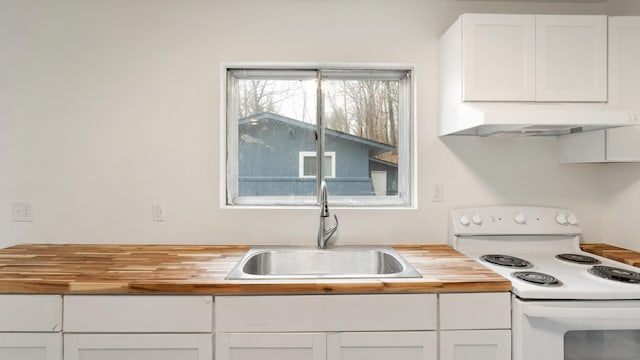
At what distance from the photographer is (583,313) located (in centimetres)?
126

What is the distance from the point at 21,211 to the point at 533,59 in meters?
2.86

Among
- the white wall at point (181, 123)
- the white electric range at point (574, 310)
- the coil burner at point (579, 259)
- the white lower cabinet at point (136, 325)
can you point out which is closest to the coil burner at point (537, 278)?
the white electric range at point (574, 310)

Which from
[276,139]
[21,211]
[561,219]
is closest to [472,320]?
[561,219]

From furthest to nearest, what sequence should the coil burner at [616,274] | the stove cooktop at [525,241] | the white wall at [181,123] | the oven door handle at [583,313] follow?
the white wall at [181,123] → the stove cooktop at [525,241] → the coil burner at [616,274] → the oven door handle at [583,313]

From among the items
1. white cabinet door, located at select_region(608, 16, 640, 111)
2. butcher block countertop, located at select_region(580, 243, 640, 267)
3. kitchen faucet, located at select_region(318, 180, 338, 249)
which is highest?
white cabinet door, located at select_region(608, 16, 640, 111)

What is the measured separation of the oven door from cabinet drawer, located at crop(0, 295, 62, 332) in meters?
1.79

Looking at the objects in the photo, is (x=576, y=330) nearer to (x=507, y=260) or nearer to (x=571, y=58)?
(x=507, y=260)

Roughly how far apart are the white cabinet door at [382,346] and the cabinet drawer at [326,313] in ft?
0.09

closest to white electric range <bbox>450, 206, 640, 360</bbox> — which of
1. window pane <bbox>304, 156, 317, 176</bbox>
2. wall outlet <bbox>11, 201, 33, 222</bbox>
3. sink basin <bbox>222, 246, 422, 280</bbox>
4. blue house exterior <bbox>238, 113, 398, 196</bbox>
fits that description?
sink basin <bbox>222, 246, 422, 280</bbox>

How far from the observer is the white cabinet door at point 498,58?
1650 mm

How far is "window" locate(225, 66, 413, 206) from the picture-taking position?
2123 millimetres

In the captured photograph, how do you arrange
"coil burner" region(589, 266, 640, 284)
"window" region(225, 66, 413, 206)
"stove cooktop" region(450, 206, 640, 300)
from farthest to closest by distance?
"window" region(225, 66, 413, 206) → "stove cooktop" region(450, 206, 640, 300) → "coil burner" region(589, 266, 640, 284)

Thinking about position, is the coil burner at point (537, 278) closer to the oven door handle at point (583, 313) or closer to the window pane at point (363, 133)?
the oven door handle at point (583, 313)

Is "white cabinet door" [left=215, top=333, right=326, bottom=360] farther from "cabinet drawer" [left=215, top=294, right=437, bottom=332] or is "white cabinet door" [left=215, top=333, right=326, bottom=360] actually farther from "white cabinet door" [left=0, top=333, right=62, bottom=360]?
"white cabinet door" [left=0, top=333, right=62, bottom=360]
